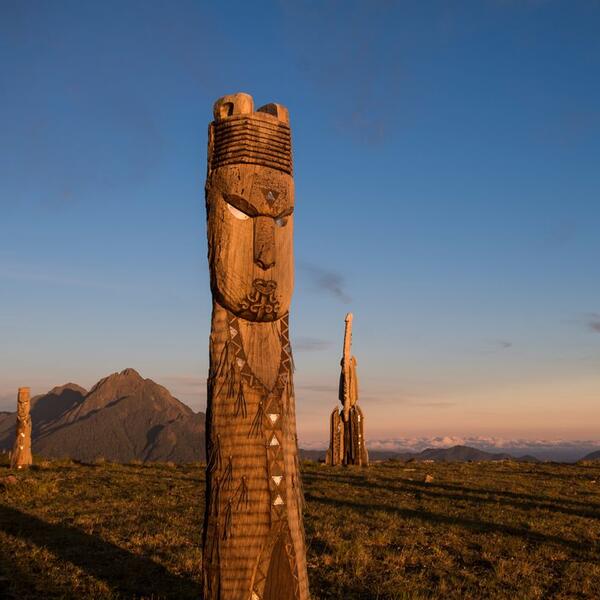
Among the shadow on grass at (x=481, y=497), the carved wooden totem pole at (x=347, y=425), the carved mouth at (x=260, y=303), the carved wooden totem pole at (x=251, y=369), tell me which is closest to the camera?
the carved wooden totem pole at (x=251, y=369)

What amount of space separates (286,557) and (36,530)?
25.2 ft

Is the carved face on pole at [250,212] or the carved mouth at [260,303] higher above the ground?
the carved face on pole at [250,212]

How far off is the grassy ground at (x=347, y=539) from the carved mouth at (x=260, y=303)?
13.5ft

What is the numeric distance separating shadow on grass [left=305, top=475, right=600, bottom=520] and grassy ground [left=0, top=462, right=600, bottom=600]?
0.18 feet

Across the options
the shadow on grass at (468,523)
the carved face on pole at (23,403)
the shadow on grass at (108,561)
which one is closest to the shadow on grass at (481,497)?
the shadow on grass at (468,523)

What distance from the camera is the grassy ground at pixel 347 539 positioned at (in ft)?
27.5

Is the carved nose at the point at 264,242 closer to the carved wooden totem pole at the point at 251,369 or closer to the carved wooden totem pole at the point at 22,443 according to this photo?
the carved wooden totem pole at the point at 251,369

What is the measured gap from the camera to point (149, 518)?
1258 cm

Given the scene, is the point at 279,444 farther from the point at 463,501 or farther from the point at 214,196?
the point at 463,501

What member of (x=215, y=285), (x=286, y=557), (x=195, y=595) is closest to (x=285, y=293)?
(x=215, y=285)

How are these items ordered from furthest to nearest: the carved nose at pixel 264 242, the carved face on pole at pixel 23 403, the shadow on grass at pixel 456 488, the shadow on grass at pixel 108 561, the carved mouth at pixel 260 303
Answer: the carved face on pole at pixel 23 403 < the shadow on grass at pixel 456 488 < the shadow on grass at pixel 108 561 < the carved nose at pixel 264 242 < the carved mouth at pixel 260 303

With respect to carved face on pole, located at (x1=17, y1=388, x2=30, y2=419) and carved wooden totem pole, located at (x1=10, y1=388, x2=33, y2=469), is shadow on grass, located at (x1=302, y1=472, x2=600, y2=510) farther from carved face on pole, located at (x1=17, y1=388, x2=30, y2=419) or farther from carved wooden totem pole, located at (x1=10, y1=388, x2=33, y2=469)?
carved face on pole, located at (x1=17, y1=388, x2=30, y2=419)

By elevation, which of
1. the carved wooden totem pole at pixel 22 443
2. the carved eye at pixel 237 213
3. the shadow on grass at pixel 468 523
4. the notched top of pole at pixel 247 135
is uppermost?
the notched top of pole at pixel 247 135

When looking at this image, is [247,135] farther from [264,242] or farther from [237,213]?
[264,242]
